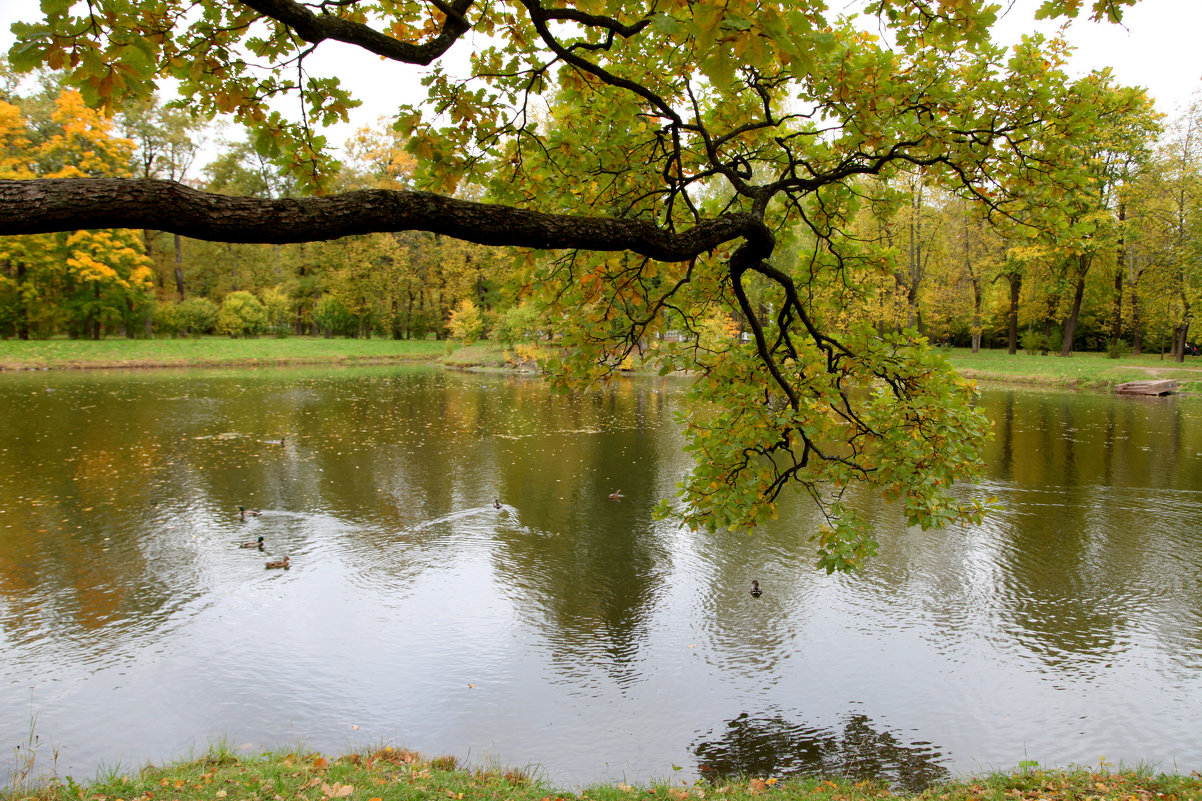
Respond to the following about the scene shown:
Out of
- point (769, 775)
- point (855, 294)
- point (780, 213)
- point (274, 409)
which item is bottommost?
point (769, 775)

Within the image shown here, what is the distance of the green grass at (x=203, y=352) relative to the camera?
34.1 m

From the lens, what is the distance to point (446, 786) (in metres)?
4.76

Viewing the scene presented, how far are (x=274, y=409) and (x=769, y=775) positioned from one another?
21.7m

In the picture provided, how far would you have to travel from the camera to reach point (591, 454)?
17.3m

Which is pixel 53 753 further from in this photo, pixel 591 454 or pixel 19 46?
pixel 591 454

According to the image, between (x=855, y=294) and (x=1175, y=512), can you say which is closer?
(x=855, y=294)

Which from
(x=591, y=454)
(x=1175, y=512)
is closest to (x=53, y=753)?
(x=591, y=454)

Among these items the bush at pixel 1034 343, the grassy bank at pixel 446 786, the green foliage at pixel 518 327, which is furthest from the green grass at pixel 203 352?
the grassy bank at pixel 446 786

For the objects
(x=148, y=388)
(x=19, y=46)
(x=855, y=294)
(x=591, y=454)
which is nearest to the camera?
(x=19, y=46)

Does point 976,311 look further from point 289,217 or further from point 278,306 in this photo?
point 278,306

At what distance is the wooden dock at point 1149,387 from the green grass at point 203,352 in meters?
36.7

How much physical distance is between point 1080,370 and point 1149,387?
4087 mm

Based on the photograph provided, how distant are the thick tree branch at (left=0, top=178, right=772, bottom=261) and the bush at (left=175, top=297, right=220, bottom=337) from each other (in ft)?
153

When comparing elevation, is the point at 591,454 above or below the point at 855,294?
below
